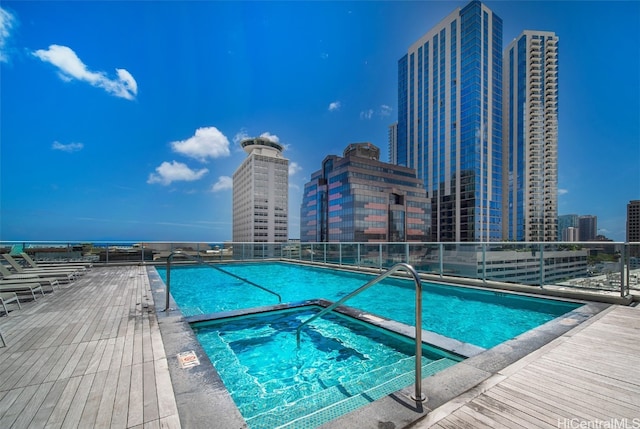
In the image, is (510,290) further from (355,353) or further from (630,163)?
(630,163)

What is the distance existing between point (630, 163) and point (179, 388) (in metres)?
140

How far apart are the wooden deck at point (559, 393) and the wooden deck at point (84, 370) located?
193 centimetres

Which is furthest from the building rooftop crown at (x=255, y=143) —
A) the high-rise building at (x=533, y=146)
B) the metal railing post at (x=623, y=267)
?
the metal railing post at (x=623, y=267)

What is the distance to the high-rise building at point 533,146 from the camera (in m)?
65.2

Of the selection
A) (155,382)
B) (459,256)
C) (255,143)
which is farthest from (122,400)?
(255,143)

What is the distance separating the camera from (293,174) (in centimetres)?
8956

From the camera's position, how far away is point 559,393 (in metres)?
1.90

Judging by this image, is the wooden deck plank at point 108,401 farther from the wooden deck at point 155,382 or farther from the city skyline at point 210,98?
the city skyline at point 210,98

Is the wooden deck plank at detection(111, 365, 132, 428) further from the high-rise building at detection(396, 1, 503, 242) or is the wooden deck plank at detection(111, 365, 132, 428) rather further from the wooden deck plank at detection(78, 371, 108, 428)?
the high-rise building at detection(396, 1, 503, 242)

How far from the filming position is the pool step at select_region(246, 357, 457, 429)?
1.86 meters

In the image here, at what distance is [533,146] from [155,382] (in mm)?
85944

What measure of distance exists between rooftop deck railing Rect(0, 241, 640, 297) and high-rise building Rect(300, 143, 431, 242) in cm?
3860

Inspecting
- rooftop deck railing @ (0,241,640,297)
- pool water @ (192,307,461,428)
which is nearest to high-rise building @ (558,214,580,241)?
rooftop deck railing @ (0,241,640,297)

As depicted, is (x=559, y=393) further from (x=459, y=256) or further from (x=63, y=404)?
(x=459, y=256)
